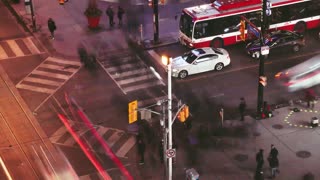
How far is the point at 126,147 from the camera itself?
3566 cm

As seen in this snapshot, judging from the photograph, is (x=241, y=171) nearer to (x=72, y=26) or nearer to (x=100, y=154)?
(x=100, y=154)

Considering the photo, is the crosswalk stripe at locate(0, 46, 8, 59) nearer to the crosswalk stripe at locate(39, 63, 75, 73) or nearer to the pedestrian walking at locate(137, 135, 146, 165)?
the crosswalk stripe at locate(39, 63, 75, 73)

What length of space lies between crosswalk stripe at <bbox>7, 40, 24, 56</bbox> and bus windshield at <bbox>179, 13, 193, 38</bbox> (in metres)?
11.9

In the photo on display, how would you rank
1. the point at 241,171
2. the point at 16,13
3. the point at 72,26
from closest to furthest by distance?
the point at 241,171
the point at 72,26
the point at 16,13

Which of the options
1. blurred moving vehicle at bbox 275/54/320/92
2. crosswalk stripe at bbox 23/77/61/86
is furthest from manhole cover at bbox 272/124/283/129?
crosswalk stripe at bbox 23/77/61/86

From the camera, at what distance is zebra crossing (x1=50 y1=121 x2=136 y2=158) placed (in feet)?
117

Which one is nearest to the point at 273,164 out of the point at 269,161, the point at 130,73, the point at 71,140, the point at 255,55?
the point at 269,161

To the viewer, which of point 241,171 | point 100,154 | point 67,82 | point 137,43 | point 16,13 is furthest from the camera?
point 16,13

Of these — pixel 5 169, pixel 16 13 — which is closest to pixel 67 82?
pixel 5 169

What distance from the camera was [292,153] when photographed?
1348 inches

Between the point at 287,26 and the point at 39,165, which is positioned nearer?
the point at 39,165

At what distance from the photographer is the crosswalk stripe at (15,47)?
48.0 m

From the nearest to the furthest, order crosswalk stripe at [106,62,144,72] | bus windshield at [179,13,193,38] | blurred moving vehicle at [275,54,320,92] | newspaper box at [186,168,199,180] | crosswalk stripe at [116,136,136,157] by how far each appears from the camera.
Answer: newspaper box at [186,168,199,180]
crosswalk stripe at [116,136,136,157]
blurred moving vehicle at [275,54,320,92]
crosswalk stripe at [106,62,144,72]
bus windshield at [179,13,193,38]

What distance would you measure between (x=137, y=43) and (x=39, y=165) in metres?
16.6
